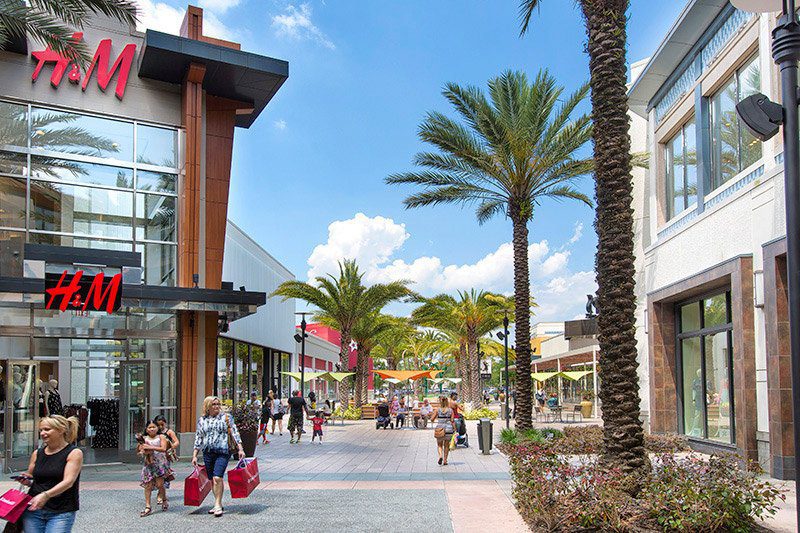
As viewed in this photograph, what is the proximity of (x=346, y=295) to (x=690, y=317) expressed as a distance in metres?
22.7

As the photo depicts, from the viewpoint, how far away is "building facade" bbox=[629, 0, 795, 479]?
1508 centimetres

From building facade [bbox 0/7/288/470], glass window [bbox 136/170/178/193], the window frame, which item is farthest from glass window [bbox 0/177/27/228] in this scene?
the window frame

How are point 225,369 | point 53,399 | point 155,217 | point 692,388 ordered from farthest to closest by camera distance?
1. point 225,369
2. point 692,388
3. point 155,217
4. point 53,399

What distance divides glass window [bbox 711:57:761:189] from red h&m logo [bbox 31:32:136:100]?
48.1 feet

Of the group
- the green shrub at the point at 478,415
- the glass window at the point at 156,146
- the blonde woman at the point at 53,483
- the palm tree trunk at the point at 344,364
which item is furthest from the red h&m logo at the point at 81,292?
the green shrub at the point at 478,415

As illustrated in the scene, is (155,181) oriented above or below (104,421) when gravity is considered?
above

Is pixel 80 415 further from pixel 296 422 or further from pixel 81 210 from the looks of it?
pixel 296 422

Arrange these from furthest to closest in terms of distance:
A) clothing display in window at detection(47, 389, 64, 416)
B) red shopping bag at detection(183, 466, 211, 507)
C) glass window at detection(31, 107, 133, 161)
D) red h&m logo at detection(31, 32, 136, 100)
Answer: glass window at detection(31, 107, 133, 161), red h&m logo at detection(31, 32, 136, 100), clothing display in window at detection(47, 389, 64, 416), red shopping bag at detection(183, 466, 211, 507)

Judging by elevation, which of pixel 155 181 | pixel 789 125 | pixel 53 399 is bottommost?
pixel 53 399

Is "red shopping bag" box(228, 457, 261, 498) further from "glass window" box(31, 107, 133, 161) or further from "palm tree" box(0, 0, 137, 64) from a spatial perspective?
"glass window" box(31, 107, 133, 161)

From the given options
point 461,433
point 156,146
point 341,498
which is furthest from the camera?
point 461,433

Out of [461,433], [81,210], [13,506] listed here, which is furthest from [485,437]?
[13,506]

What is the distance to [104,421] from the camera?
2228 cm

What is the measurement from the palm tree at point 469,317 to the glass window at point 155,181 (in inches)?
1041
